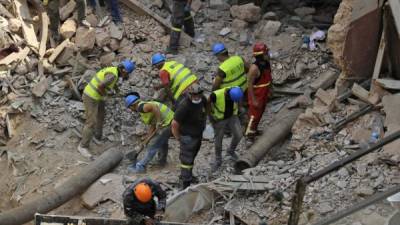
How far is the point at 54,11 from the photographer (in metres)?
11.5

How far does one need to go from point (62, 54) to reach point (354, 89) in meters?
5.59

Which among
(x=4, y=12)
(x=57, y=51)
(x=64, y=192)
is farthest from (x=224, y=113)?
(x=4, y=12)

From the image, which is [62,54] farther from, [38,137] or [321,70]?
[321,70]

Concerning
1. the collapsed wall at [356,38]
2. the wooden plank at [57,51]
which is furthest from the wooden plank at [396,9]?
the wooden plank at [57,51]

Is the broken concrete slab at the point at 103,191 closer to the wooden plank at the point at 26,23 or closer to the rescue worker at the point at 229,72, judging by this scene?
the rescue worker at the point at 229,72

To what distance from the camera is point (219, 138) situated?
29.6 feet

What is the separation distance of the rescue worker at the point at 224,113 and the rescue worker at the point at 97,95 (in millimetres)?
1770

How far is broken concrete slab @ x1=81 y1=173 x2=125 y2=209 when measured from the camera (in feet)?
28.0

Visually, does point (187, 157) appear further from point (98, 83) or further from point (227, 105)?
point (98, 83)

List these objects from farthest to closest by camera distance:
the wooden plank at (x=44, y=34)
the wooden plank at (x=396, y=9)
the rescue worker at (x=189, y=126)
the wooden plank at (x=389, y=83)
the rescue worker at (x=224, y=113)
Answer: the wooden plank at (x=44, y=34) < the rescue worker at (x=224, y=113) < the wooden plank at (x=389, y=83) < the rescue worker at (x=189, y=126) < the wooden plank at (x=396, y=9)

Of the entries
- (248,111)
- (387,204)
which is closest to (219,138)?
(248,111)

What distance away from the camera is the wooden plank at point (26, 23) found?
11367mm

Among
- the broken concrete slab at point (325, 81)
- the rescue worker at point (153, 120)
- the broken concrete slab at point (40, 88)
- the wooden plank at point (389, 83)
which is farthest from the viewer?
the broken concrete slab at point (40, 88)

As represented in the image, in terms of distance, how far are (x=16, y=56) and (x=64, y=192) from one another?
144 inches
